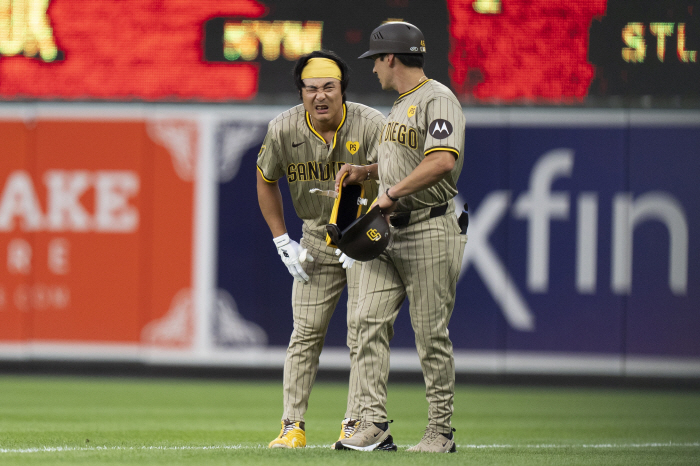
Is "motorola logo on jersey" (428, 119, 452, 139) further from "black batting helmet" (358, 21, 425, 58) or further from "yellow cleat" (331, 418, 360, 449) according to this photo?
"yellow cleat" (331, 418, 360, 449)

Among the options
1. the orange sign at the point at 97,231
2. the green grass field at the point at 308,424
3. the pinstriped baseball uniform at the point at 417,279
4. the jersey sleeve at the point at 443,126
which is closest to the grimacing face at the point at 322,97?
the pinstriped baseball uniform at the point at 417,279

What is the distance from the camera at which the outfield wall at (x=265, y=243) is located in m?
7.55

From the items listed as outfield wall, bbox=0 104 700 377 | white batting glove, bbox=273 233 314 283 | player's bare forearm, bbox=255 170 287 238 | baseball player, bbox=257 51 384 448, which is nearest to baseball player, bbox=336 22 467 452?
baseball player, bbox=257 51 384 448

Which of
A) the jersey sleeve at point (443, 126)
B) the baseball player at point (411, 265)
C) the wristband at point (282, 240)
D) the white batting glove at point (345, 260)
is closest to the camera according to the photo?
the jersey sleeve at point (443, 126)

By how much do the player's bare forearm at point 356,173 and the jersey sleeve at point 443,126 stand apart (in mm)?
384

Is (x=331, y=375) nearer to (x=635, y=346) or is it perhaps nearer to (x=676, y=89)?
(x=635, y=346)

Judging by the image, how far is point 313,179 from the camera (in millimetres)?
4375

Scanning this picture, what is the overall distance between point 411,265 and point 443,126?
567 mm

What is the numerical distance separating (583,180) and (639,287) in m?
0.92

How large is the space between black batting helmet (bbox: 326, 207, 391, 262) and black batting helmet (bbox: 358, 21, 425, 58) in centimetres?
65

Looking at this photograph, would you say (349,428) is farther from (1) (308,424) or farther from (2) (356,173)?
(1) (308,424)

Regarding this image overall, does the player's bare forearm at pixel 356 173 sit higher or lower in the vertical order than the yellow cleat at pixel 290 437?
higher

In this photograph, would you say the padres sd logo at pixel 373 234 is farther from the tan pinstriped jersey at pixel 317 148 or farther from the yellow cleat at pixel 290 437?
the yellow cleat at pixel 290 437

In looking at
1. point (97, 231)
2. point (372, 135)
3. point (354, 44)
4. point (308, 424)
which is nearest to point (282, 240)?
point (372, 135)
